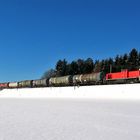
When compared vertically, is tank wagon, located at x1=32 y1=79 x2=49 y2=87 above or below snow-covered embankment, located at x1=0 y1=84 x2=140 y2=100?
above

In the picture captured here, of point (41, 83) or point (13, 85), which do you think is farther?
point (13, 85)

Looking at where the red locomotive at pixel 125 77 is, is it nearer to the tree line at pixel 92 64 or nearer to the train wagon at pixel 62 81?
the train wagon at pixel 62 81

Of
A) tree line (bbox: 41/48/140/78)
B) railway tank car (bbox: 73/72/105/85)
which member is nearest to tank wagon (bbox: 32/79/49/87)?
railway tank car (bbox: 73/72/105/85)

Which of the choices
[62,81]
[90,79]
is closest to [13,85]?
[62,81]

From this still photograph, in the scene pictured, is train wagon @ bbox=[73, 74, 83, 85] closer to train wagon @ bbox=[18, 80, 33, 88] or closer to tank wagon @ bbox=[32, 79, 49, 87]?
tank wagon @ bbox=[32, 79, 49, 87]

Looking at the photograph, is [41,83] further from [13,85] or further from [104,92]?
[104,92]

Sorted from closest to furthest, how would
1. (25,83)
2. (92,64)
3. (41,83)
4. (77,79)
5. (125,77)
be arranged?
(125,77)
(77,79)
(41,83)
(25,83)
(92,64)

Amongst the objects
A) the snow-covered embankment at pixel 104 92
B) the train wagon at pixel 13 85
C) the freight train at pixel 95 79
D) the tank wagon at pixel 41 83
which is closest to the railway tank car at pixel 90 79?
the freight train at pixel 95 79

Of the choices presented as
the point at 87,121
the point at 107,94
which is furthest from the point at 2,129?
the point at 107,94

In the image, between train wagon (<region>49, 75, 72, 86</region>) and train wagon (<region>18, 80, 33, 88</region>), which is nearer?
train wagon (<region>49, 75, 72, 86</region>)

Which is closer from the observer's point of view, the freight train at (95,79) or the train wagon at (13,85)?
the freight train at (95,79)

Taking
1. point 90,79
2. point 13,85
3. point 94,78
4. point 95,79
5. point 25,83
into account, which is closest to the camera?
point 95,79

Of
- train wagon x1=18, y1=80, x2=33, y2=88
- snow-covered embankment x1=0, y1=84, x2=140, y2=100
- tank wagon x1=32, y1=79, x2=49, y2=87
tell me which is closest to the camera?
snow-covered embankment x1=0, y1=84, x2=140, y2=100

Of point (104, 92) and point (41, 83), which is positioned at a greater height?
point (41, 83)
